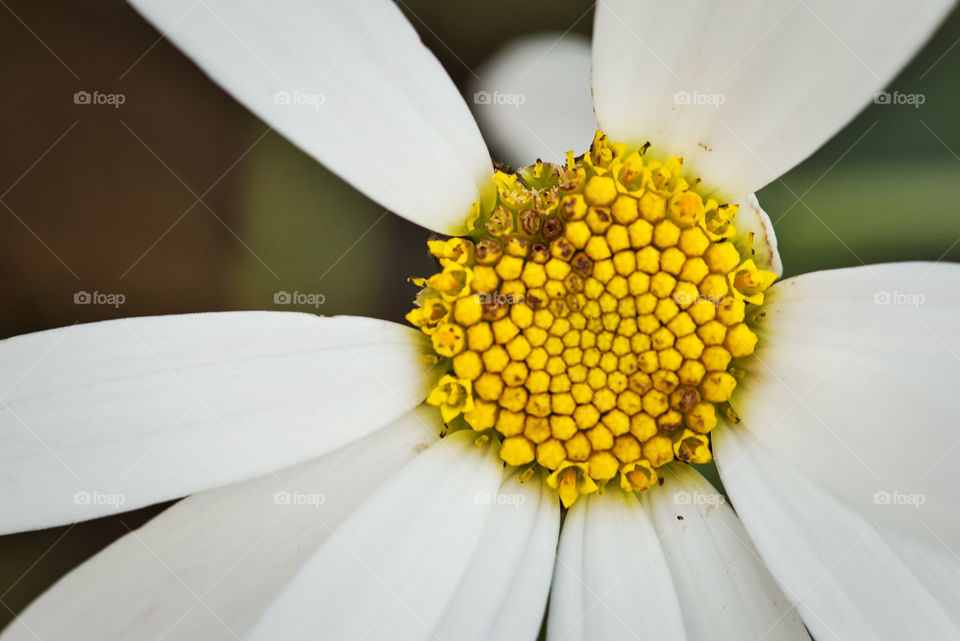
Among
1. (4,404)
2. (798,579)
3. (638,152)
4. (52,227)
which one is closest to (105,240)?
(52,227)

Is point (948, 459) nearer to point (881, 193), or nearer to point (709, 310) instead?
point (709, 310)

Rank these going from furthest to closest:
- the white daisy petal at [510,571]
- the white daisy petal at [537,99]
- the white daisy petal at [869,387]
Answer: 1. the white daisy petal at [537,99]
2. the white daisy petal at [510,571]
3. the white daisy petal at [869,387]

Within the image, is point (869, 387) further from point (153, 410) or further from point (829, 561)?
point (153, 410)

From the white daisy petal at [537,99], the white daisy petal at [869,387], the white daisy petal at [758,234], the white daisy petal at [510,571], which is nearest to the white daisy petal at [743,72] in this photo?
the white daisy petal at [758,234]

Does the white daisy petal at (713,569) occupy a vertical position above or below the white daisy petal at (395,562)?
above

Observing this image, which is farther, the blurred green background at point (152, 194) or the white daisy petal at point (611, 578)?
the blurred green background at point (152, 194)

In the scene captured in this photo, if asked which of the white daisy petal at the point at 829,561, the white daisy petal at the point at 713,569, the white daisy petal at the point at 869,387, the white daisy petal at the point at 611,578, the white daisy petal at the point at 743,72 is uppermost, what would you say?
the white daisy petal at the point at 743,72

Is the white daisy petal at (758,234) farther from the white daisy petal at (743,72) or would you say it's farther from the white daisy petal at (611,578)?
the white daisy petal at (611,578)
